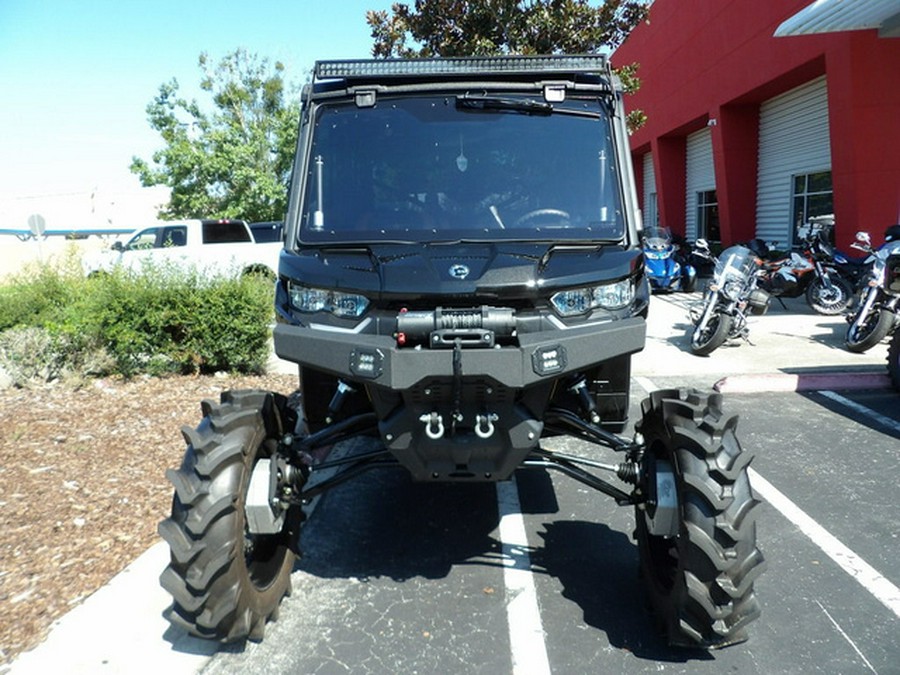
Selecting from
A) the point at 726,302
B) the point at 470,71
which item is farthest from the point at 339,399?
the point at 726,302

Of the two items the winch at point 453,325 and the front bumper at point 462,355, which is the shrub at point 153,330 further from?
the winch at point 453,325

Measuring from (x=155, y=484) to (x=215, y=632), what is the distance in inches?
89.0

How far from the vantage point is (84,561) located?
385cm

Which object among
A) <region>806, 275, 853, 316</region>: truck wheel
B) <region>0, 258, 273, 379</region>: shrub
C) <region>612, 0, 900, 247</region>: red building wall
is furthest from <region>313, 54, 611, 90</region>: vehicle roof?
<region>612, 0, 900, 247</region>: red building wall

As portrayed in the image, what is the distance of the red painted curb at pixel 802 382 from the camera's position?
7703mm

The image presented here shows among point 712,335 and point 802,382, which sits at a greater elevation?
point 712,335

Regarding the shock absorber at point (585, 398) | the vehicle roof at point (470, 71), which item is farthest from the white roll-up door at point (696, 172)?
the shock absorber at point (585, 398)

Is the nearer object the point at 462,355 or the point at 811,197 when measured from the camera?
the point at 462,355

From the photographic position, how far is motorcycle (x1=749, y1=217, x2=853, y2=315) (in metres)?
12.2

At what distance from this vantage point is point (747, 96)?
1708cm

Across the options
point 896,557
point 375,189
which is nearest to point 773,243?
point 896,557

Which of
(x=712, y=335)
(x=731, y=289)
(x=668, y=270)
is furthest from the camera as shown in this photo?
(x=668, y=270)

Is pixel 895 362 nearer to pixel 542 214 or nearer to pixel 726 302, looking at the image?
pixel 726 302

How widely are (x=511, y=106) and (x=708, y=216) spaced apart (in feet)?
69.2
